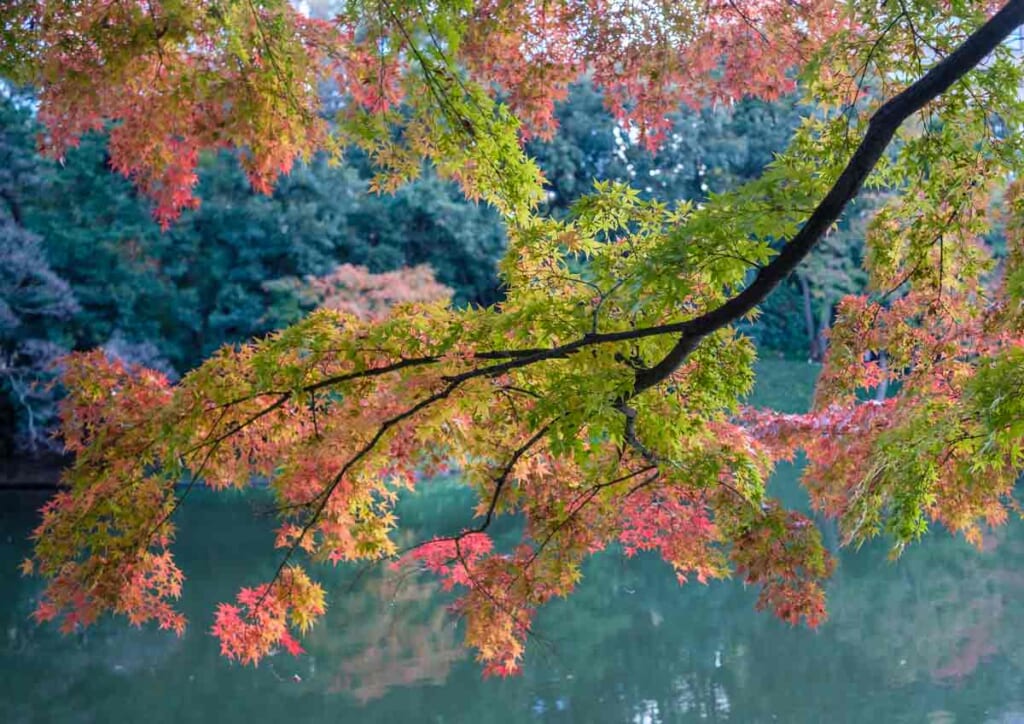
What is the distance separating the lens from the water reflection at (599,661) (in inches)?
199

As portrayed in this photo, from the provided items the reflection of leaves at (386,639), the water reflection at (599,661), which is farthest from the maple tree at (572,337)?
the reflection of leaves at (386,639)

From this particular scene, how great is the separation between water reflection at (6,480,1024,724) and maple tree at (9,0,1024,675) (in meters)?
2.00

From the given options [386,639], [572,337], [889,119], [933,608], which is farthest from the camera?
[933,608]

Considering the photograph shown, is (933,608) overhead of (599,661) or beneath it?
overhead

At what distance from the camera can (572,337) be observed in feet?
7.56

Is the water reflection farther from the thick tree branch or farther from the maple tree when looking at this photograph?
the thick tree branch

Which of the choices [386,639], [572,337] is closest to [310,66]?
[572,337]

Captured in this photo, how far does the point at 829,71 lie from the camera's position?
2816 millimetres

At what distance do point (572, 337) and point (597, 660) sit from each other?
3965 mm

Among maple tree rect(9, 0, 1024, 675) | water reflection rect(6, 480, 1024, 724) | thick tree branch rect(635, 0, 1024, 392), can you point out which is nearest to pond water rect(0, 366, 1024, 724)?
water reflection rect(6, 480, 1024, 724)

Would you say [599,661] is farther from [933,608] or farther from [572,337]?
[572,337]

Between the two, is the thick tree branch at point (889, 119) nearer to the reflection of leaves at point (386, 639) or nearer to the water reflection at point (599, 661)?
the water reflection at point (599, 661)

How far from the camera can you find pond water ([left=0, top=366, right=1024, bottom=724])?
16.6ft

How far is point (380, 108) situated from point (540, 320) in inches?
52.2
